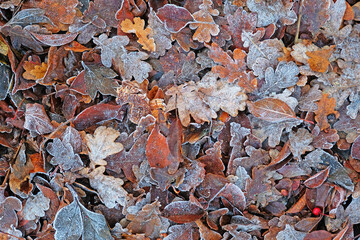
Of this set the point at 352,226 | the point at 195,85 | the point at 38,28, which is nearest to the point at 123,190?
the point at 195,85

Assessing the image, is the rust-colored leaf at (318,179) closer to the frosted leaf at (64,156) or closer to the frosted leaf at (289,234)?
the frosted leaf at (289,234)

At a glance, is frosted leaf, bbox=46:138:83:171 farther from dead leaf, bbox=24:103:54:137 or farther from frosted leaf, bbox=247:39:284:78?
frosted leaf, bbox=247:39:284:78

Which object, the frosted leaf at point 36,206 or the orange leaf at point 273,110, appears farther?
the frosted leaf at point 36,206

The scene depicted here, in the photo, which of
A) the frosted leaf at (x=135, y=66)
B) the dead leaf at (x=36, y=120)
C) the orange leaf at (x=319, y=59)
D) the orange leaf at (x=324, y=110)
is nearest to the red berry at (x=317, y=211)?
the orange leaf at (x=324, y=110)

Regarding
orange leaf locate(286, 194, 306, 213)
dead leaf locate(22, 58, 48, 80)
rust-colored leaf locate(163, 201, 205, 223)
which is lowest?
rust-colored leaf locate(163, 201, 205, 223)

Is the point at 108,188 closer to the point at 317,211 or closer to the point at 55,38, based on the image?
the point at 55,38

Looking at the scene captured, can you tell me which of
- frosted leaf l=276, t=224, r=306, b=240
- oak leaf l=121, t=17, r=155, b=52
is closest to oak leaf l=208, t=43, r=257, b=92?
oak leaf l=121, t=17, r=155, b=52

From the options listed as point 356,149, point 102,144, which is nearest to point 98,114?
point 102,144
